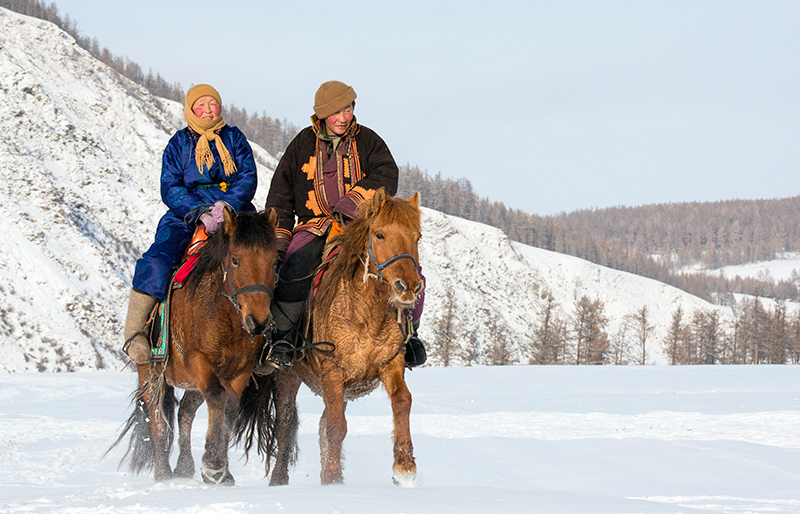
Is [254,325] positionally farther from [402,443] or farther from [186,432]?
[186,432]

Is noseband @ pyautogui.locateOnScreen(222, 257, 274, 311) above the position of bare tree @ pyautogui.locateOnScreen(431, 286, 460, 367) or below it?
above

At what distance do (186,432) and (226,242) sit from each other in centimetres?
215

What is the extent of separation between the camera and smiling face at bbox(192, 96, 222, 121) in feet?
21.0

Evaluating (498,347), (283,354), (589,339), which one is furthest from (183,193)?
(498,347)

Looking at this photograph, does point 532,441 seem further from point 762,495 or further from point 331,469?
point 331,469

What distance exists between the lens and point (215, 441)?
4984 mm

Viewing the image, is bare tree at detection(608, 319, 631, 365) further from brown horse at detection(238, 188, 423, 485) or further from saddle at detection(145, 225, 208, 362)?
brown horse at detection(238, 188, 423, 485)

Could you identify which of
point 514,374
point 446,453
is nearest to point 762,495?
point 446,453

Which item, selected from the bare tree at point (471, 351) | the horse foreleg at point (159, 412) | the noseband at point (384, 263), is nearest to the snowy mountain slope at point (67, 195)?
the horse foreleg at point (159, 412)

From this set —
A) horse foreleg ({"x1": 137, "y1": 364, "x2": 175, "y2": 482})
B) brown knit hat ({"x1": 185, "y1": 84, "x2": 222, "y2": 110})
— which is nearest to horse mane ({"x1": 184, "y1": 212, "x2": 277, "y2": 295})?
horse foreleg ({"x1": 137, "y1": 364, "x2": 175, "y2": 482})

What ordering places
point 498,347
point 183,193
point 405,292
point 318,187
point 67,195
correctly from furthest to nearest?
point 498,347
point 67,195
point 183,193
point 318,187
point 405,292

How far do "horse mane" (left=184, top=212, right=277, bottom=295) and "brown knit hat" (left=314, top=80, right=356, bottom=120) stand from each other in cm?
119

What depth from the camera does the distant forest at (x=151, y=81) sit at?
6762 cm

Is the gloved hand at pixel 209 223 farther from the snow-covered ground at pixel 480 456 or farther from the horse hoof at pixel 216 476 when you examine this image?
the snow-covered ground at pixel 480 456
